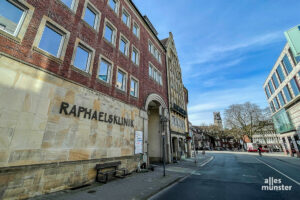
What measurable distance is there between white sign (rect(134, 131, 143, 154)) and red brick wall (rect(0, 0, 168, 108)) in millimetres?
3092

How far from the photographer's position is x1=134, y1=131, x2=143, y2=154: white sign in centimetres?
1292

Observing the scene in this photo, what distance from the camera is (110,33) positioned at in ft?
42.5

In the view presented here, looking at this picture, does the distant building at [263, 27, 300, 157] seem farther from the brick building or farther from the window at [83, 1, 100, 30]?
the window at [83, 1, 100, 30]

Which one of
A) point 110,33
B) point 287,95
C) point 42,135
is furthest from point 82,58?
point 287,95

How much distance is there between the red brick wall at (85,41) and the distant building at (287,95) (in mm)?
27955

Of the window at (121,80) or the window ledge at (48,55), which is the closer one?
the window ledge at (48,55)

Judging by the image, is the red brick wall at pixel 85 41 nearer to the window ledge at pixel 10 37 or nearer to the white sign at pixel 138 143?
the window ledge at pixel 10 37

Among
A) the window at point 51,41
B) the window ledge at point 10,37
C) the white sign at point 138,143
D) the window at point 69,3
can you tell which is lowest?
the white sign at point 138,143

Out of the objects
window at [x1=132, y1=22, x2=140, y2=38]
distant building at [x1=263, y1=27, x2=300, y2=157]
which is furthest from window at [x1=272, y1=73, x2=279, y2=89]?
window at [x1=132, y1=22, x2=140, y2=38]

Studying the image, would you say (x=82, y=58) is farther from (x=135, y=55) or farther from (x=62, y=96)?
(x=135, y=55)

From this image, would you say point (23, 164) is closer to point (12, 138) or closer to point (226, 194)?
point (12, 138)

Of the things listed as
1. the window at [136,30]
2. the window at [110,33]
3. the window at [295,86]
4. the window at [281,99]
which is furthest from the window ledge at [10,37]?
the window at [281,99]

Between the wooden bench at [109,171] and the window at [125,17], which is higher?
the window at [125,17]

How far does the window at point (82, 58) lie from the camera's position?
9.33 meters
